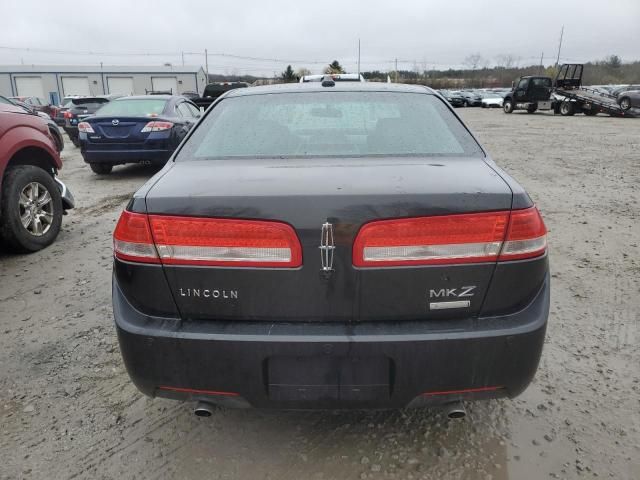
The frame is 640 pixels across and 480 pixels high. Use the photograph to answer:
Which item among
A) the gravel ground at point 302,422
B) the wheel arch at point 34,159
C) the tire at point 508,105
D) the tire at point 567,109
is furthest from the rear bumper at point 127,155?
the tire at point 508,105

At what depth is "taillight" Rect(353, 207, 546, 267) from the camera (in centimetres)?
173

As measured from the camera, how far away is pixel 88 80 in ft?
189

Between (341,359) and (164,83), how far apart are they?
212 feet

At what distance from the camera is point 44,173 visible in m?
5.00

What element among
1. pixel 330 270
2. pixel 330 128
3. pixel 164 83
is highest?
pixel 330 128

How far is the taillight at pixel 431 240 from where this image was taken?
5.68 feet

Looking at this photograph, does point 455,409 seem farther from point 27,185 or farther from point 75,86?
point 75,86

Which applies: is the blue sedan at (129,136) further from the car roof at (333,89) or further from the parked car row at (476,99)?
the parked car row at (476,99)

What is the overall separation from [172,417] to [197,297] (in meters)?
0.98

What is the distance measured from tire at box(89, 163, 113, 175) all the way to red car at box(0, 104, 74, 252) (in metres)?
4.46

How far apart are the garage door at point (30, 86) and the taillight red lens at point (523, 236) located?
6558cm

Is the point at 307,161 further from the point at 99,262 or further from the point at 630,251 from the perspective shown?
the point at 630,251

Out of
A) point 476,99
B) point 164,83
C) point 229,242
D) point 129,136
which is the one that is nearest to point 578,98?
point 476,99

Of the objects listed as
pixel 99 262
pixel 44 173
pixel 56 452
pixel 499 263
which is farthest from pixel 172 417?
pixel 44 173
